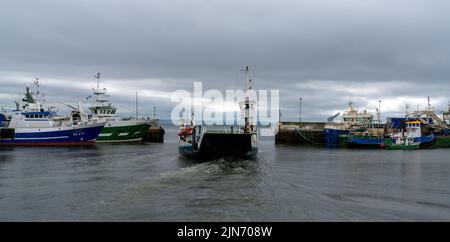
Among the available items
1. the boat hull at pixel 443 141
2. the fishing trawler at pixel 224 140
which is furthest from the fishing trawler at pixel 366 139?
the fishing trawler at pixel 224 140

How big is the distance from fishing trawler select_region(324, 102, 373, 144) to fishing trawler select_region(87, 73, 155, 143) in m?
34.7

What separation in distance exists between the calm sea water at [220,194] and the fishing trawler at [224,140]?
548 centimetres

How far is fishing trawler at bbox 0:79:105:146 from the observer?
60094 millimetres

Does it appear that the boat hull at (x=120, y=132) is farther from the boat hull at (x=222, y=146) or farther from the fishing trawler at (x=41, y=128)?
the boat hull at (x=222, y=146)

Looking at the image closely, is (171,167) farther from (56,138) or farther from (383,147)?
(383,147)

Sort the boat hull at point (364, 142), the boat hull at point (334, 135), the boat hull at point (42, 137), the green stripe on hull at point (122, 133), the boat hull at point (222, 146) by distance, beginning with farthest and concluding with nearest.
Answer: the boat hull at point (334, 135)
the green stripe on hull at point (122, 133)
the boat hull at point (364, 142)
the boat hull at point (42, 137)
the boat hull at point (222, 146)

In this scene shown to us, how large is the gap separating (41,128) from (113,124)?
39.1ft

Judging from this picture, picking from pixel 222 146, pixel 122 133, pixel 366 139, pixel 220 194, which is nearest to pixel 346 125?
pixel 366 139

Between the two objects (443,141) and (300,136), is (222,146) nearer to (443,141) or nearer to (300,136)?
(300,136)

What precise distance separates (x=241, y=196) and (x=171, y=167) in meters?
13.0

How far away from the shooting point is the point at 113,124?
67.2m

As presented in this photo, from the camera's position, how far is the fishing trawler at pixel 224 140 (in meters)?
35.4
